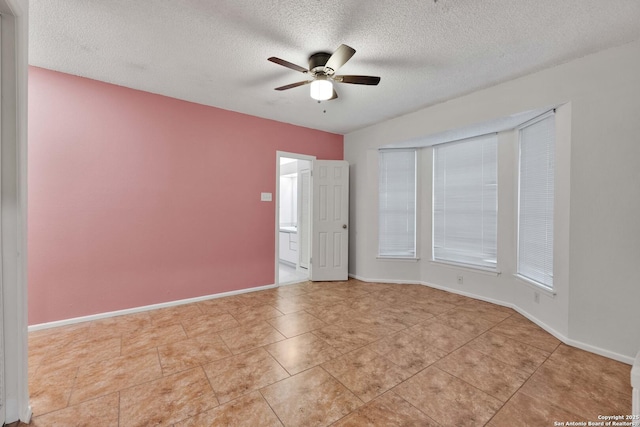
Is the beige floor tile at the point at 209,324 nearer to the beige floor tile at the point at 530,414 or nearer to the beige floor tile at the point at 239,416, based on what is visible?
the beige floor tile at the point at 239,416

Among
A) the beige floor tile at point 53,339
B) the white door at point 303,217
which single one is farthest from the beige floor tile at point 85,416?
the white door at point 303,217

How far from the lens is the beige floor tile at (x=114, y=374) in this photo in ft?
5.98

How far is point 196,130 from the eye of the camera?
3572mm

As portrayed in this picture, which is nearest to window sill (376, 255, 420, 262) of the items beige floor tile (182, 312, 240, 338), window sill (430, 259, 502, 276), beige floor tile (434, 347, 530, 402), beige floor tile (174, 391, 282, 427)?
window sill (430, 259, 502, 276)

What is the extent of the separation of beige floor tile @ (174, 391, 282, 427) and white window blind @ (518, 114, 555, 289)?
3036mm

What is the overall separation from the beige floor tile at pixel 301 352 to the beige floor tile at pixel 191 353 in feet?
1.45

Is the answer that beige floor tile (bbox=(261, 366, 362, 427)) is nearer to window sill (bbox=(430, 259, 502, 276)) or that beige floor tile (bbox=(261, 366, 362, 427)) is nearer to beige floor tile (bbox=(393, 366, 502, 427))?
beige floor tile (bbox=(393, 366, 502, 427))

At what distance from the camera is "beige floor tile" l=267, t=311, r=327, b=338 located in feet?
8.98

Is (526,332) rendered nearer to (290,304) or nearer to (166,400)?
(290,304)

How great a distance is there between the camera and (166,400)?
68.4 inches

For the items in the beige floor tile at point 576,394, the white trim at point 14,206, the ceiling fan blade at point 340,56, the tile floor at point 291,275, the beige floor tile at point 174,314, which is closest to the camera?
the white trim at point 14,206

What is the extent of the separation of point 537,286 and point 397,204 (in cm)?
218

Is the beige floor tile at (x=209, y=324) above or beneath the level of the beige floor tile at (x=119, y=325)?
above

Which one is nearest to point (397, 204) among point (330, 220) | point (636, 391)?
point (330, 220)
